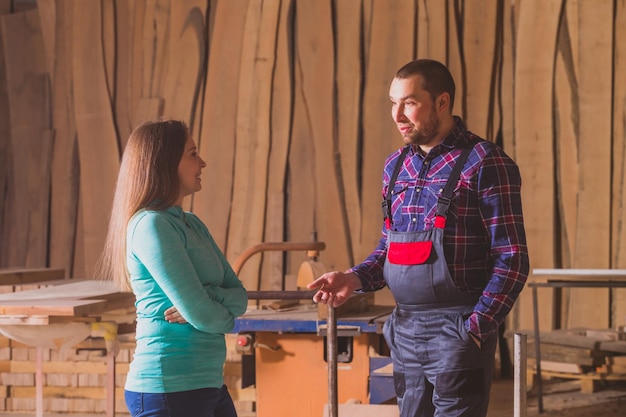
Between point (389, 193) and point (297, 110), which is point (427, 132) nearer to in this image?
point (389, 193)

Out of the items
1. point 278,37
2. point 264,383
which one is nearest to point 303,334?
point 264,383

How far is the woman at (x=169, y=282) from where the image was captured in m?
2.29

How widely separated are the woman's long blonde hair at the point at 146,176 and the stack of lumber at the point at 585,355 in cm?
364

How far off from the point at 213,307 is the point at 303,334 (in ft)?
5.32

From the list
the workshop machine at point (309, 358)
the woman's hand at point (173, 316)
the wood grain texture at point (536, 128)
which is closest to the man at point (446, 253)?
the woman's hand at point (173, 316)

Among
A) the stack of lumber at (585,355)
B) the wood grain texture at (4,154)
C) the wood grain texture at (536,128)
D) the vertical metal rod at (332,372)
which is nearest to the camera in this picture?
the vertical metal rod at (332,372)

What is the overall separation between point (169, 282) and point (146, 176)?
0.33 m

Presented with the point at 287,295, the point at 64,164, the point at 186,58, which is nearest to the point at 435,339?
the point at 287,295

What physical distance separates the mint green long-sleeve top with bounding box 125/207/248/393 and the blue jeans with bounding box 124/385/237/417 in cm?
→ 2

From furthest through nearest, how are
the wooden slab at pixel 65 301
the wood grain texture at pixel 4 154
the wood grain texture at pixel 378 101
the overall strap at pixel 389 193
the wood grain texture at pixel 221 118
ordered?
the wood grain texture at pixel 4 154 → the wood grain texture at pixel 221 118 → the wood grain texture at pixel 378 101 → the wooden slab at pixel 65 301 → the overall strap at pixel 389 193

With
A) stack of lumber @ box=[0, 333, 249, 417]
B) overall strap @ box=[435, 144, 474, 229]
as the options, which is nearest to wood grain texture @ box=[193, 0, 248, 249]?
stack of lumber @ box=[0, 333, 249, 417]

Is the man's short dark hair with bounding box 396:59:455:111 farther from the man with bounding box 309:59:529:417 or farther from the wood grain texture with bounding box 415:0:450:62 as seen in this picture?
the wood grain texture with bounding box 415:0:450:62

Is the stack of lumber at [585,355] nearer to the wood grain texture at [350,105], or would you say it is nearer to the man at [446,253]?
the wood grain texture at [350,105]

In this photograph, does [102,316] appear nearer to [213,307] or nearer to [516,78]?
[213,307]
